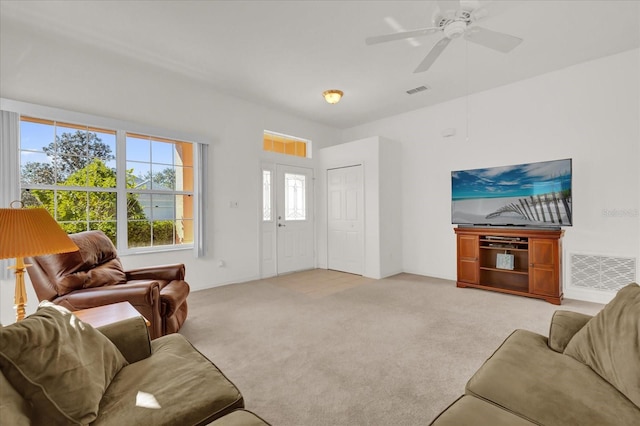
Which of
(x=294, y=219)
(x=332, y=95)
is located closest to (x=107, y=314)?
(x=332, y=95)

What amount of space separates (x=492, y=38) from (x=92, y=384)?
10.9 ft

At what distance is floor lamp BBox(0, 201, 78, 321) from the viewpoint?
1459mm

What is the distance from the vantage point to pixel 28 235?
152 centimetres

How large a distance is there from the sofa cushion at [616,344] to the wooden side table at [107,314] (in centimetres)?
224

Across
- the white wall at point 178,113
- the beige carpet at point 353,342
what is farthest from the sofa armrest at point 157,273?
the white wall at point 178,113

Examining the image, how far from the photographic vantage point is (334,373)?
2117 mm

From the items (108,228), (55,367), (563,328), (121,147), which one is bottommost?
(563,328)

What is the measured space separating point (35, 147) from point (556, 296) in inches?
243

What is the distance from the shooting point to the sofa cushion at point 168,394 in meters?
1.04

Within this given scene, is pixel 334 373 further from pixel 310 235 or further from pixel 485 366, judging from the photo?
pixel 310 235

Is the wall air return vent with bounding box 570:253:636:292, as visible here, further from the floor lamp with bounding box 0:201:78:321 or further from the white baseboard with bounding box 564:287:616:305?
the floor lamp with bounding box 0:201:78:321

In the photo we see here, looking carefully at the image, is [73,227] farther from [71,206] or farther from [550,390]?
[550,390]

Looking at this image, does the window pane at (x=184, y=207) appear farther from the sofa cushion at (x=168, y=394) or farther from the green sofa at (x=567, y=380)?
the green sofa at (x=567, y=380)

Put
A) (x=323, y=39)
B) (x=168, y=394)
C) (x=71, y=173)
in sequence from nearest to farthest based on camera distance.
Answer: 1. (x=168, y=394)
2. (x=323, y=39)
3. (x=71, y=173)
